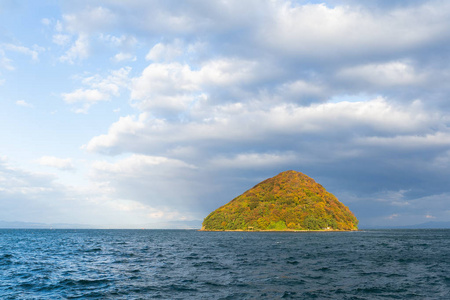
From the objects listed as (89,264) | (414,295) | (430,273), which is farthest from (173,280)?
(430,273)

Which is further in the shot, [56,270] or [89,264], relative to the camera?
[89,264]

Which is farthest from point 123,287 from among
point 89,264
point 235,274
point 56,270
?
point 89,264

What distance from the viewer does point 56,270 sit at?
43.6m

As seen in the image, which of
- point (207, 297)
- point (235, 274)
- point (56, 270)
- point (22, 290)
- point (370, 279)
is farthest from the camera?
point (56, 270)

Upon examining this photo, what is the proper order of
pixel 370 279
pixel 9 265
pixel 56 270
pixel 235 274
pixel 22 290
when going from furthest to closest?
pixel 9 265 < pixel 56 270 < pixel 235 274 < pixel 370 279 < pixel 22 290

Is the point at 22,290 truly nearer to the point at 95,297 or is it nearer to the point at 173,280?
the point at 95,297

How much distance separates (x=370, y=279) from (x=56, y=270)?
4281 cm

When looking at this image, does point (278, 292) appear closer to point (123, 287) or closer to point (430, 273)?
point (123, 287)

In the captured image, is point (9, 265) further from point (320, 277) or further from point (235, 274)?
point (320, 277)

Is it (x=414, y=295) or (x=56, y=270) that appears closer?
(x=414, y=295)

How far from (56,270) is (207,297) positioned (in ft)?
93.1

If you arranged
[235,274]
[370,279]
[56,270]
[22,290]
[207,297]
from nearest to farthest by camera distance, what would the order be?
[207,297], [22,290], [370,279], [235,274], [56,270]

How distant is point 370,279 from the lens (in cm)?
3584

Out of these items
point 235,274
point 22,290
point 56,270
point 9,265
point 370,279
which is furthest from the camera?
point 9,265
